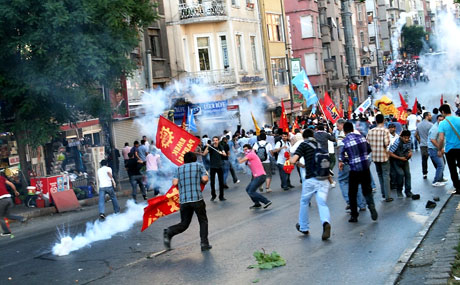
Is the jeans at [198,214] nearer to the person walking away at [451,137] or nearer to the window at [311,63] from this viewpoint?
the person walking away at [451,137]

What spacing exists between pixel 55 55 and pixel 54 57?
0.30ft

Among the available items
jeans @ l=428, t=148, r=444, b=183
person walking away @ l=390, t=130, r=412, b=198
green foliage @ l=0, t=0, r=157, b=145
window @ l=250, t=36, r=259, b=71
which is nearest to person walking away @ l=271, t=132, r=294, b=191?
jeans @ l=428, t=148, r=444, b=183

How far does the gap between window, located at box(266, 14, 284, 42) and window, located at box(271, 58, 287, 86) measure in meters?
1.42

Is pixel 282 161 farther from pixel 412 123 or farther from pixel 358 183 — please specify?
pixel 412 123

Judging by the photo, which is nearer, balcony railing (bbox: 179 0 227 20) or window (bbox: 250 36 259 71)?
balcony railing (bbox: 179 0 227 20)

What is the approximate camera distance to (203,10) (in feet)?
127

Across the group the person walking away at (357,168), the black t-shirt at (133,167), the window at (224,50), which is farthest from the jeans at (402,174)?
the window at (224,50)

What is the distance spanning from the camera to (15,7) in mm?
19391

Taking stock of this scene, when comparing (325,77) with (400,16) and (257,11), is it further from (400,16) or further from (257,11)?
(400,16)

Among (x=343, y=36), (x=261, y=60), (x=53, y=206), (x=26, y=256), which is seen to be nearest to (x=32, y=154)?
(x=53, y=206)

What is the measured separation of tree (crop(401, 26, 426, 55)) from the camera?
9893 centimetres

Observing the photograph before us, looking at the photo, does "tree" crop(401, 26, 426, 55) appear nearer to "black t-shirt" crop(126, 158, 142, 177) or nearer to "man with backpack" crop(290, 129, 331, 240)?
"black t-shirt" crop(126, 158, 142, 177)

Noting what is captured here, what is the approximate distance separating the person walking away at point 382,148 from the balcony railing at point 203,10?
83.6 feet

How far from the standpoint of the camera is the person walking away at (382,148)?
45.4ft
